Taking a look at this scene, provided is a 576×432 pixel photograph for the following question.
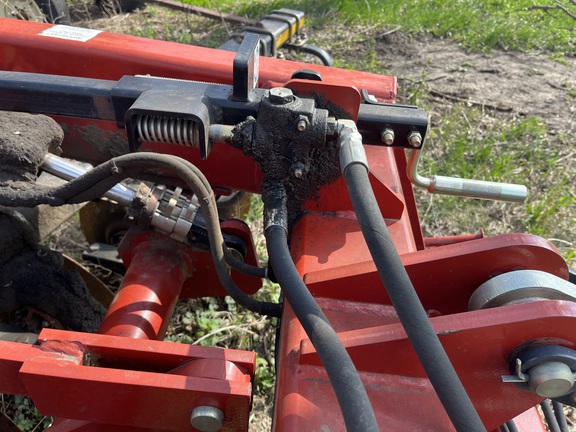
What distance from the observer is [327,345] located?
30.0 inches

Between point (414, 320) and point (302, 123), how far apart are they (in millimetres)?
436

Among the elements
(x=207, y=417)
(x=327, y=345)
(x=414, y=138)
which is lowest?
(x=207, y=417)

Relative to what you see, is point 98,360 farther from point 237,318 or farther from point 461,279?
point 237,318

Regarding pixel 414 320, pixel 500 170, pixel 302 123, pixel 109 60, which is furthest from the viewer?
pixel 500 170

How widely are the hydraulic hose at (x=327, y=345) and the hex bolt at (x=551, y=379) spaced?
0.33 meters

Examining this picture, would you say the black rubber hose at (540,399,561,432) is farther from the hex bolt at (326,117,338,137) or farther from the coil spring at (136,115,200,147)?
the coil spring at (136,115,200,147)

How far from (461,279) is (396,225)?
10.8 inches

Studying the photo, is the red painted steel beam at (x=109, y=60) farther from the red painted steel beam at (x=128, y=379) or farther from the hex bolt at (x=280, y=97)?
the red painted steel beam at (x=128, y=379)

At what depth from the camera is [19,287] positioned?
57.5 inches

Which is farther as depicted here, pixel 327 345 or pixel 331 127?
pixel 331 127

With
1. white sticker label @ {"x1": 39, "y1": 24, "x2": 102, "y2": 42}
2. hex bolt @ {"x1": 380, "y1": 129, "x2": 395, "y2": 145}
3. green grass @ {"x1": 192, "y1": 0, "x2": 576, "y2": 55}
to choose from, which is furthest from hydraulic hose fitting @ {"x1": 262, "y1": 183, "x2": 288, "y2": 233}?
green grass @ {"x1": 192, "y1": 0, "x2": 576, "y2": 55}

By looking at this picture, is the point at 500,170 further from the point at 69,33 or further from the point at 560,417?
the point at 69,33

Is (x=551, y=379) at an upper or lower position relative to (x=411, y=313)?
lower

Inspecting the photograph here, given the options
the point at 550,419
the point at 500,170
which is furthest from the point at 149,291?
the point at 500,170
